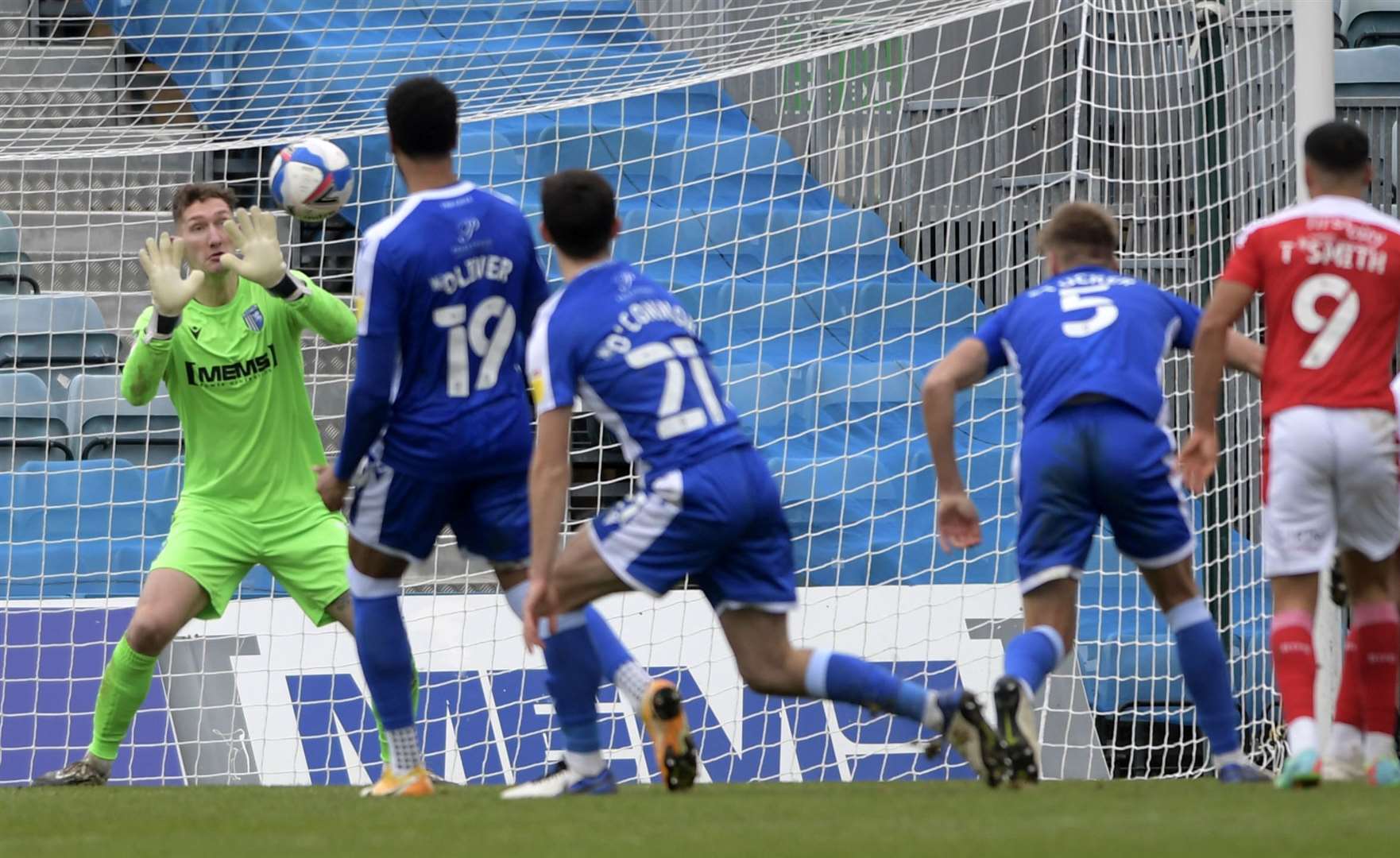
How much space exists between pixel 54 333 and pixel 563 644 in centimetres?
531

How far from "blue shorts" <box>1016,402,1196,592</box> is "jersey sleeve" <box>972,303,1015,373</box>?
0.25 metres

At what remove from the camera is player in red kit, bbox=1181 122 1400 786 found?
202 inches

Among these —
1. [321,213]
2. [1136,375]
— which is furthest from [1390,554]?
[321,213]

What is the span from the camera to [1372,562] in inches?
211

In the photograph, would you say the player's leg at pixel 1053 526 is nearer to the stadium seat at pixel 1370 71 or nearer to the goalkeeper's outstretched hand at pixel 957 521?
the goalkeeper's outstretched hand at pixel 957 521

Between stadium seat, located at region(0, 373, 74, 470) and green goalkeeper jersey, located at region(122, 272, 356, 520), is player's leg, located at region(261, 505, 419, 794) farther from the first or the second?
stadium seat, located at region(0, 373, 74, 470)

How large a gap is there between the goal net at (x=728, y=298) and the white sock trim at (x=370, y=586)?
2.75 metres

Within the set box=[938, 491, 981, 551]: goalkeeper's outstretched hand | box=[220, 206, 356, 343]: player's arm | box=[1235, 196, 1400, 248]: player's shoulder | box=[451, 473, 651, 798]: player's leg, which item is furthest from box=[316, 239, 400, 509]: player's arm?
box=[1235, 196, 1400, 248]: player's shoulder

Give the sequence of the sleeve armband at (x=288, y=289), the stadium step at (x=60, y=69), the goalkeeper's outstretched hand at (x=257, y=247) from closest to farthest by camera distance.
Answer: the goalkeeper's outstretched hand at (x=257, y=247), the sleeve armband at (x=288, y=289), the stadium step at (x=60, y=69)

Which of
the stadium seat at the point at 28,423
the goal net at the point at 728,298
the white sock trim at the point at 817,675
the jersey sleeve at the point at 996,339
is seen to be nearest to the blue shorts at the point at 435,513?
the white sock trim at the point at 817,675

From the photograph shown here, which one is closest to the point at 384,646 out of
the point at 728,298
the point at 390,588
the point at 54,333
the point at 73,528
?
the point at 390,588

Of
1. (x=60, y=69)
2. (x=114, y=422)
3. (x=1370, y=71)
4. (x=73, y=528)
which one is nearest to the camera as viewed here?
(x=73, y=528)

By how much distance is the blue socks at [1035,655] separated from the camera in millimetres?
5008

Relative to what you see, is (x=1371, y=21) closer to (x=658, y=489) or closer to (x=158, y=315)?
(x=158, y=315)
